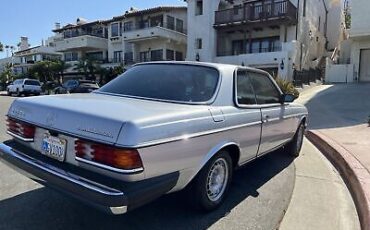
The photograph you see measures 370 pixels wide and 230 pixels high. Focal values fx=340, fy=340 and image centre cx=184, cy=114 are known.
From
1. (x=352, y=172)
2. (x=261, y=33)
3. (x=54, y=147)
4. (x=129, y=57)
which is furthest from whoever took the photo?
(x=129, y=57)

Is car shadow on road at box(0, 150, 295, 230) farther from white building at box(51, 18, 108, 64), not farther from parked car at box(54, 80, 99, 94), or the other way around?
white building at box(51, 18, 108, 64)

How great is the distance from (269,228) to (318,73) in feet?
80.2

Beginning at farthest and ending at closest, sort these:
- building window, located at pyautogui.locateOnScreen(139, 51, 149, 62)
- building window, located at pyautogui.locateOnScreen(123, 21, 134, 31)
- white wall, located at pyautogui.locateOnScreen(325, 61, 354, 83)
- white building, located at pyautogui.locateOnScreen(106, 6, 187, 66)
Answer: building window, located at pyautogui.locateOnScreen(123, 21, 134, 31) → building window, located at pyautogui.locateOnScreen(139, 51, 149, 62) → white building, located at pyautogui.locateOnScreen(106, 6, 187, 66) → white wall, located at pyautogui.locateOnScreen(325, 61, 354, 83)

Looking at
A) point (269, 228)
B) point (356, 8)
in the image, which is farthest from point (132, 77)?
point (356, 8)

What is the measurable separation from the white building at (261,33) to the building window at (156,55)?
4864mm

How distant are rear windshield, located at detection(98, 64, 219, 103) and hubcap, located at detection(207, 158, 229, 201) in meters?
0.77

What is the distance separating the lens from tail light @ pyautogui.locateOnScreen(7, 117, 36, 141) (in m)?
3.47

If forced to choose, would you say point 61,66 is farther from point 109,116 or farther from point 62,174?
point 109,116

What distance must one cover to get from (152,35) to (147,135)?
31.5 meters

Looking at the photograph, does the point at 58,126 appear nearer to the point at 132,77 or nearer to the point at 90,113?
the point at 90,113

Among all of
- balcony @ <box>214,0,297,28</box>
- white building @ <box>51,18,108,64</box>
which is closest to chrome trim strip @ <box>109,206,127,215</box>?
balcony @ <box>214,0,297,28</box>

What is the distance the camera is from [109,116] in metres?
2.89

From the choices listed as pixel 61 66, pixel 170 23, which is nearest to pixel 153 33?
pixel 170 23

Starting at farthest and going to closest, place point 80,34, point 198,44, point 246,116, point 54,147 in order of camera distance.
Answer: point 80,34, point 198,44, point 246,116, point 54,147
